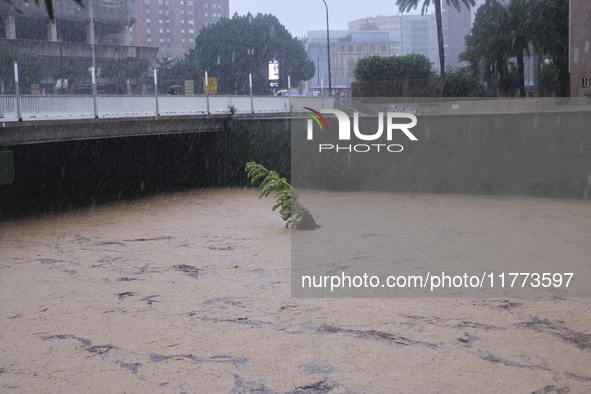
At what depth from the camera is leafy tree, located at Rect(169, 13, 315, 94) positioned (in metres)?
74.4

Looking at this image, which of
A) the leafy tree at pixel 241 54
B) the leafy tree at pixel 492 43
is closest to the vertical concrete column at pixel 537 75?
the leafy tree at pixel 492 43

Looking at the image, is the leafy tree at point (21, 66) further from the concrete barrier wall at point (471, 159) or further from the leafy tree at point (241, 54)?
the concrete barrier wall at point (471, 159)

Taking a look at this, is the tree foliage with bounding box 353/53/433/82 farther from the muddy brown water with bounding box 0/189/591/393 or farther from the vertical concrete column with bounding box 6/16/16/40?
the muddy brown water with bounding box 0/189/591/393

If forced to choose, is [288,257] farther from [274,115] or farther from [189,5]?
[189,5]

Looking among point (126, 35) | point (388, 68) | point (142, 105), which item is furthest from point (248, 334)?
point (126, 35)

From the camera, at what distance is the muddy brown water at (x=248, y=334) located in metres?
6.54

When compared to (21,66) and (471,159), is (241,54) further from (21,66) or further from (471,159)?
(471,159)

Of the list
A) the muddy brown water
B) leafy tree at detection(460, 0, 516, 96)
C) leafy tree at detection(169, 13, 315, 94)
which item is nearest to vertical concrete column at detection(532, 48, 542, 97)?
leafy tree at detection(460, 0, 516, 96)

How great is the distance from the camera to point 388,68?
4884 centimetres

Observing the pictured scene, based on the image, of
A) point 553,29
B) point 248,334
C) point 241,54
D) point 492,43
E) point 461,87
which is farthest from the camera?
point 241,54

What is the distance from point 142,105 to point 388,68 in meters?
30.2

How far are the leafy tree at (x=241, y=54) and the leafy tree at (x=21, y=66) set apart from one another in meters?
21.9

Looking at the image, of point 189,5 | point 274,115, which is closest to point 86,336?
point 274,115

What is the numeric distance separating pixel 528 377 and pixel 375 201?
15.6m
